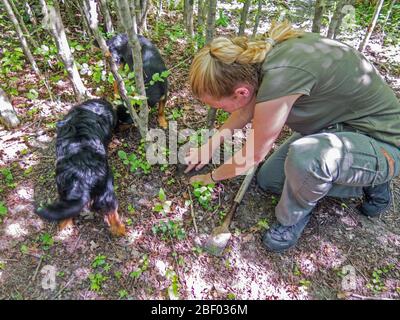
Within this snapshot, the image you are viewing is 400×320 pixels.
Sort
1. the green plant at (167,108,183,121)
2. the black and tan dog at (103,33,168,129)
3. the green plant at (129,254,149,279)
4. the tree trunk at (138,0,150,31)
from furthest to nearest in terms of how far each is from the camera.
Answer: the tree trunk at (138,0,150,31) < the green plant at (167,108,183,121) < the black and tan dog at (103,33,168,129) < the green plant at (129,254,149,279)

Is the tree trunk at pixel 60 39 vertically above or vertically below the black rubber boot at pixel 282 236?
above

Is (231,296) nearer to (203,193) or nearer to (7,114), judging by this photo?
(203,193)

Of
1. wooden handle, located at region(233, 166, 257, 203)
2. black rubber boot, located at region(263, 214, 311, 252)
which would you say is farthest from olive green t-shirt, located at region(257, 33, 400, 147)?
black rubber boot, located at region(263, 214, 311, 252)

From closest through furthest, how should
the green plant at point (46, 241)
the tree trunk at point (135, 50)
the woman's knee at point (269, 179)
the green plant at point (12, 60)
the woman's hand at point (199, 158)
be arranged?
the tree trunk at point (135, 50), the green plant at point (46, 241), the woman's knee at point (269, 179), the woman's hand at point (199, 158), the green plant at point (12, 60)

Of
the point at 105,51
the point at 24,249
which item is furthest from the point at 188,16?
the point at 24,249

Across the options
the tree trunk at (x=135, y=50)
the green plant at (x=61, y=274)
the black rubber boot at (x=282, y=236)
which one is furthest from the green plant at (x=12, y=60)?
the black rubber boot at (x=282, y=236)

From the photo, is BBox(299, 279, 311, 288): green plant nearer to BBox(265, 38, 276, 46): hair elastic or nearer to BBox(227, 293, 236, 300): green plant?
Answer: BBox(227, 293, 236, 300): green plant

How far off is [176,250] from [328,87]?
A: 164 cm

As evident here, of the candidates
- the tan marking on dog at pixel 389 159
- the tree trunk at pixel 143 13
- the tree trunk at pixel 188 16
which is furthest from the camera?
the tree trunk at pixel 188 16

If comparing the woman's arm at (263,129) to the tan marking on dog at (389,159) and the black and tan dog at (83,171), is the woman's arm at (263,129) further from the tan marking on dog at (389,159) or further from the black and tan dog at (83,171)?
the black and tan dog at (83,171)

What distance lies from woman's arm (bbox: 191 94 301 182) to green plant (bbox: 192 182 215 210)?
0.36 metres

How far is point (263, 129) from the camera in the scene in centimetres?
200

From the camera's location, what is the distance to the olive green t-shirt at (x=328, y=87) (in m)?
1.83

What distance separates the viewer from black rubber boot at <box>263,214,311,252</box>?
248 cm
